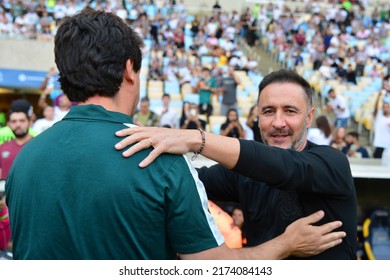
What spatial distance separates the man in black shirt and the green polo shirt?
0.07 m

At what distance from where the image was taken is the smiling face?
7.71 ft

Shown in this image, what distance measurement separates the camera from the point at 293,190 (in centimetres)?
211

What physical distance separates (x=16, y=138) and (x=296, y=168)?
179 inches

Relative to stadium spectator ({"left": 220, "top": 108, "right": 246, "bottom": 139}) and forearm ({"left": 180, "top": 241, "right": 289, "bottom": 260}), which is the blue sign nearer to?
stadium spectator ({"left": 220, "top": 108, "right": 246, "bottom": 139})

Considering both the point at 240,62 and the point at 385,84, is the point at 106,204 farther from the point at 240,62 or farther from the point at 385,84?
the point at 240,62

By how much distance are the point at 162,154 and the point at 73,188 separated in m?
0.28

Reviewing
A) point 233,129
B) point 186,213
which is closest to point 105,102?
point 186,213

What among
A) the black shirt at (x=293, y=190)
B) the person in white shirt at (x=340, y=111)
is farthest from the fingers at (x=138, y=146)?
the person in white shirt at (x=340, y=111)

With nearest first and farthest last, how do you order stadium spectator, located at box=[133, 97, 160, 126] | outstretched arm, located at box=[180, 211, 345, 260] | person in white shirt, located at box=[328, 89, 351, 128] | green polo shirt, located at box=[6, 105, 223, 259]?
green polo shirt, located at box=[6, 105, 223, 259] < outstretched arm, located at box=[180, 211, 345, 260] < stadium spectator, located at box=[133, 97, 160, 126] < person in white shirt, located at box=[328, 89, 351, 128]

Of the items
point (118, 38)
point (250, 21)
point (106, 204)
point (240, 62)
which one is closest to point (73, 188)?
point (106, 204)

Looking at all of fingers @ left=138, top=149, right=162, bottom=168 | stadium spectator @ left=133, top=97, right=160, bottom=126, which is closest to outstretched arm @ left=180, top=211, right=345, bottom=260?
fingers @ left=138, top=149, right=162, bottom=168

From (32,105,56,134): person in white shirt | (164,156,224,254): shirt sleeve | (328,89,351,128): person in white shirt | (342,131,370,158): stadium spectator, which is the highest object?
(164,156,224,254): shirt sleeve

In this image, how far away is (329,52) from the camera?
17.9 meters

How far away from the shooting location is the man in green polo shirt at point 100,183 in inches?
61.6
